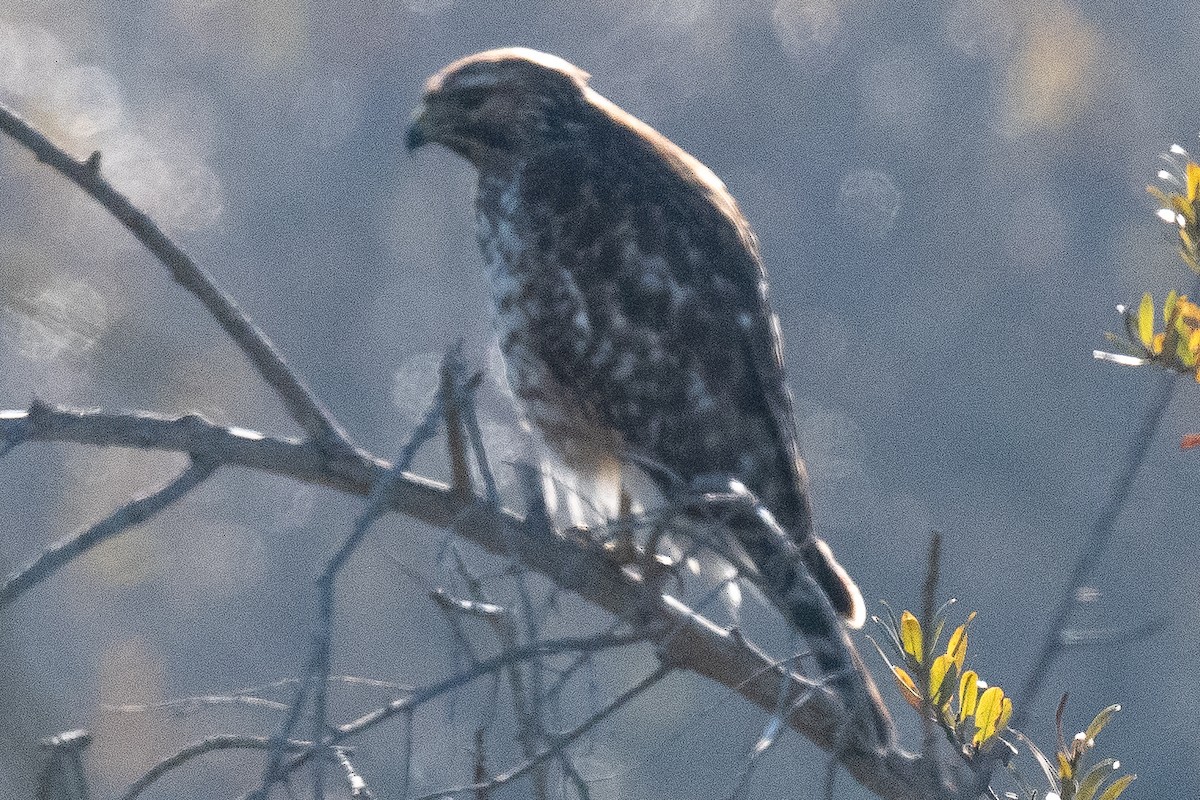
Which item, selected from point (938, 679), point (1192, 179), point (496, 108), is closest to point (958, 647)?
point (938, 679)

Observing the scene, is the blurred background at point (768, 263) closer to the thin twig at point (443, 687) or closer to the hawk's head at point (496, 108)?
the hawk's head at point (496, 108)

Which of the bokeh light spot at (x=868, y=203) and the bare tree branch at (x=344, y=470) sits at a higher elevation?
the bokeh light spot at (x=868, y=203)

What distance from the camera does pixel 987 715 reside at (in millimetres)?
2332

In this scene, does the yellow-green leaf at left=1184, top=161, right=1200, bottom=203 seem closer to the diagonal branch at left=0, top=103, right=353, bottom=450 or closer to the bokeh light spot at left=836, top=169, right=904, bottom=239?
the diagonal branch at left=0, top=103, right=353, bottom=450

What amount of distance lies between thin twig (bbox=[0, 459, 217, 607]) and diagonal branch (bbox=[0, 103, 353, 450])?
0.17m

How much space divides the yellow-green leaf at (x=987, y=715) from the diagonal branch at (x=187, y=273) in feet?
3.17

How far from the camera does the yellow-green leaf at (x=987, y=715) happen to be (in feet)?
7.59

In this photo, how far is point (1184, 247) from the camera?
7.76 feet

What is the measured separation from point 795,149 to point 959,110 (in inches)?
74.8

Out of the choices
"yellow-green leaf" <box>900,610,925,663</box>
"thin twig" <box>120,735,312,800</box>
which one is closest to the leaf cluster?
"yellow-green leaf" <box>900,610,925,663</box>

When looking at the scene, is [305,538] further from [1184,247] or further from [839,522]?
[1184,247]

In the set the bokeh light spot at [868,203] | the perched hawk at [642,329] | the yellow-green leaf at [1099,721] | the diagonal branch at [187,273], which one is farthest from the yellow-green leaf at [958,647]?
the bokeh light spot at [868,203]

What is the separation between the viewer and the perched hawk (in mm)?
3750

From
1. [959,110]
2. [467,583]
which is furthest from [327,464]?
[959,110]
